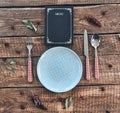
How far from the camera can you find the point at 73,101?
7.53 ft

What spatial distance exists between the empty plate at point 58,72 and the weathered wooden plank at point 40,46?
0.03 metres

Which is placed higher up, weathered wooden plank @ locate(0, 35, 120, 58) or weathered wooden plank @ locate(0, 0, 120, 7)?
weathered wooden plank @ locate(0, 0, 120, 7)

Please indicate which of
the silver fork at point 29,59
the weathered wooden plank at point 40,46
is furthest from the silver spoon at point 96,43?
the silver fork at point 29,59

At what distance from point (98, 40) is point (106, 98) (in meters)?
0.27

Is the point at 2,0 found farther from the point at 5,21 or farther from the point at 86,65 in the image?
the point at 86,65

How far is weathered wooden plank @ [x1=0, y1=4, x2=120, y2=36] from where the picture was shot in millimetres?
2309

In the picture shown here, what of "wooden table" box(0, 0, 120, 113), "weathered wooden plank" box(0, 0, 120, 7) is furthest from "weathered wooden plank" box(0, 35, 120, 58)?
"weathered wooden plank" box(0, 0, 120, 7)

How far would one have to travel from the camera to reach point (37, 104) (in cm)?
229

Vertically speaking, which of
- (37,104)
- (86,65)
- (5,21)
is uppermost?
(5,21)

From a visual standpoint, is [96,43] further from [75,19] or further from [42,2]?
[42,2]

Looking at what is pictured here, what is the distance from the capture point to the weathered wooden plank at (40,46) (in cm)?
230

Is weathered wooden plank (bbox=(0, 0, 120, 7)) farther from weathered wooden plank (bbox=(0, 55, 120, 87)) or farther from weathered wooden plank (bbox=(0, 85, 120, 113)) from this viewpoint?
weathered wooden plank (bbox=(0, 85, 120, 113))

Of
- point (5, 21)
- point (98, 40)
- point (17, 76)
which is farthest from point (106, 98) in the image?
point (5, 21)

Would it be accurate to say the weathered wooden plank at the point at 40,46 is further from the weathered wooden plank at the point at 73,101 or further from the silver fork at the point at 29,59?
the weathered wooden plank at the point at 73,101
